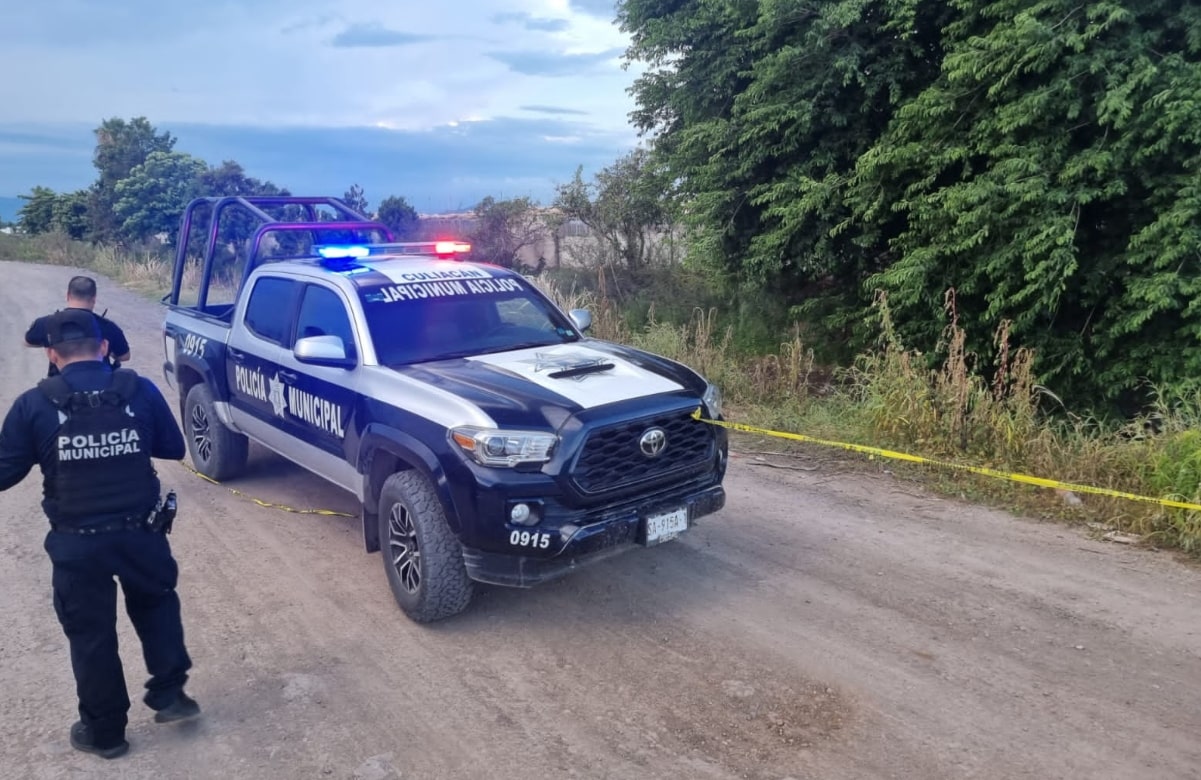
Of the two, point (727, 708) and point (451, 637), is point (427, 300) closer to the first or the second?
point (451, 637)

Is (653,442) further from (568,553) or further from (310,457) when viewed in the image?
(310,457)

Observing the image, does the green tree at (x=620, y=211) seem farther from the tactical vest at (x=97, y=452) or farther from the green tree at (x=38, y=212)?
the green tree at (x=38, y=212)

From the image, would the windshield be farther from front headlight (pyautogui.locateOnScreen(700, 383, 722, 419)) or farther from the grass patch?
the grass patch

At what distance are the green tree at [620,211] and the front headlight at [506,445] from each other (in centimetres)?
→ 1157

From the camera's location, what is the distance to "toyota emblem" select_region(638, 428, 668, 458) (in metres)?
4.77

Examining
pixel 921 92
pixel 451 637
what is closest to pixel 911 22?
pixel 921 92

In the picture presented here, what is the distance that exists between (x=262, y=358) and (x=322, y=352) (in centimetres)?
139

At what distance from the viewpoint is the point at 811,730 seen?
3781mm

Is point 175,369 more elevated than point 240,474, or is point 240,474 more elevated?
point 175,369

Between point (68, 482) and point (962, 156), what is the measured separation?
774 centimetres

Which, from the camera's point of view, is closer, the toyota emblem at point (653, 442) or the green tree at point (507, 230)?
the toyota emblem at point (653, 442)

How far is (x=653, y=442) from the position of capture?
4820mm

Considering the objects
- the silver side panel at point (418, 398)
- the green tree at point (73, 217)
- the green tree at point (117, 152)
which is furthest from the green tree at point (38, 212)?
the silver side panel at point (418, 398)

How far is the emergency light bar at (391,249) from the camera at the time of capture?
6039 millimetres
